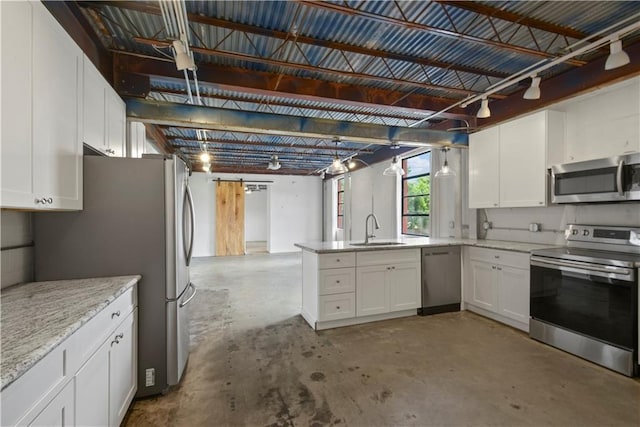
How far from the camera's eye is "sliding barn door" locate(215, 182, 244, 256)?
946cm

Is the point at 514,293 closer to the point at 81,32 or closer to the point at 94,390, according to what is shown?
the point at 94,390

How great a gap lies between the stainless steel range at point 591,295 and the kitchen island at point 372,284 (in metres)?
0.24

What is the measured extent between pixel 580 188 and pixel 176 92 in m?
4.92

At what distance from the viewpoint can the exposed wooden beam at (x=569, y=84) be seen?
2734 millimetres

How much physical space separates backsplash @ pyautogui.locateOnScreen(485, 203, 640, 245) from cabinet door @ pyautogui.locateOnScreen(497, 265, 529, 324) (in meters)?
0.73

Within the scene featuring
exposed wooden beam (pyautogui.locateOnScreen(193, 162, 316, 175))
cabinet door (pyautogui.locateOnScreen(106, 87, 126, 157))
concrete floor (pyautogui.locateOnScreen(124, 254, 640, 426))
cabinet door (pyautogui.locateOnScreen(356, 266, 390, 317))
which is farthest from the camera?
exposed wooden beam (pyautogui.locateOnScreen(193, 162, 316, 175))

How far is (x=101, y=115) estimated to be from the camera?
2389mm

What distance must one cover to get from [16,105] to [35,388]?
1.29 meters

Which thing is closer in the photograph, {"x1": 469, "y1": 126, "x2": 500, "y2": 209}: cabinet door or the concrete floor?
the concrete floor

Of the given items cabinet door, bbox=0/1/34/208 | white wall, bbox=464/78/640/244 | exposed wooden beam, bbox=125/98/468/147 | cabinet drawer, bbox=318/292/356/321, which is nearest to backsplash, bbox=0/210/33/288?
cabinet door, bbox=0/1/34/208

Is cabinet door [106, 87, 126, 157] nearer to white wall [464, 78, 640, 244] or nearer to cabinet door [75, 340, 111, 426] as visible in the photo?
cabinet door [75, 340, 111, 426]

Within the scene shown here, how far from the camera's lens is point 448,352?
9.38 ft

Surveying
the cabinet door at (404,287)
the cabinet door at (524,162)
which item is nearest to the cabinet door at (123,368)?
the cabinet door at (404,287)

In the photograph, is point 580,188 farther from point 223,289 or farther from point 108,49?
point 223,289
